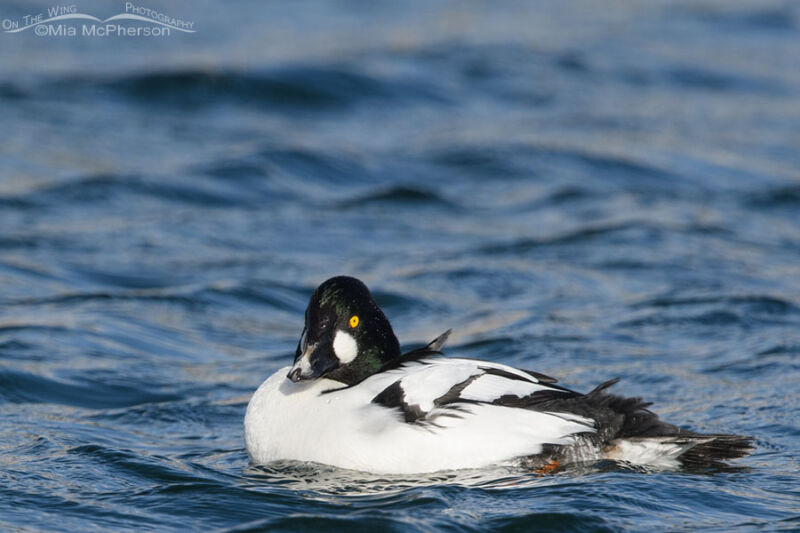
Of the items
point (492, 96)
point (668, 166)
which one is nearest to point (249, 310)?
point (668, 166)

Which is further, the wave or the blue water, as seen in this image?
the wave

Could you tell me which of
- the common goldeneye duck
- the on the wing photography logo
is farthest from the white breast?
the on the wing photography logo

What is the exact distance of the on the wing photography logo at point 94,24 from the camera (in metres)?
19.2

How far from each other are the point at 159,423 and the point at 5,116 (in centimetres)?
894

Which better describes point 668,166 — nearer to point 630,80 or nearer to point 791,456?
point 630,80

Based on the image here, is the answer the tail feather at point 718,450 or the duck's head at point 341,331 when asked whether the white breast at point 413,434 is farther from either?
the tail feather at point 718,450

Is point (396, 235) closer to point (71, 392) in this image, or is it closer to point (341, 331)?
point (71, 392)

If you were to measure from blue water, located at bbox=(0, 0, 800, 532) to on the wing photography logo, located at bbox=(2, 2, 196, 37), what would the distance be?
26 cm

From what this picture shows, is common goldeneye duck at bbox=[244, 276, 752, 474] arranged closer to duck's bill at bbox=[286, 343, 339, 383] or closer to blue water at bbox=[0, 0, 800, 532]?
duck's bill at bbox=[286, 343, 339, 383]

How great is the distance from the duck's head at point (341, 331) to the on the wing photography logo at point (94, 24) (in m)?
13.7

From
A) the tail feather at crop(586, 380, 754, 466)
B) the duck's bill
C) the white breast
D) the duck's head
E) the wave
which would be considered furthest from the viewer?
the wave

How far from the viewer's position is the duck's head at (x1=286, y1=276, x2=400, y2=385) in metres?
6.56

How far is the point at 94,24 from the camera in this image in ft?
63.9

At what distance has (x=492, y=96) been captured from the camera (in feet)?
58.6
